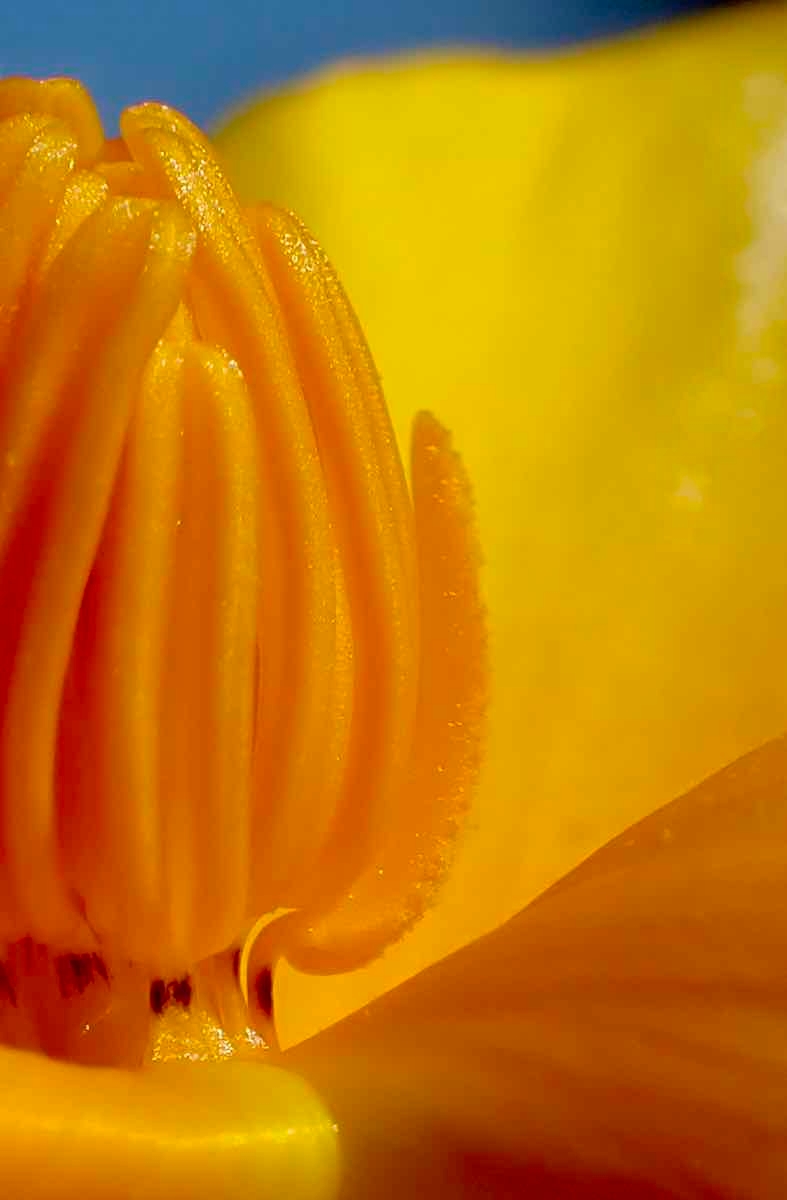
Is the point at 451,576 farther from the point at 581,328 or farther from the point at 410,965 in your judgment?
the point at 581,328

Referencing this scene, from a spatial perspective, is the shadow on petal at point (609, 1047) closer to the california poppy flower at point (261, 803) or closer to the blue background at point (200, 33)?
the california poppy flower at point (261, 803)

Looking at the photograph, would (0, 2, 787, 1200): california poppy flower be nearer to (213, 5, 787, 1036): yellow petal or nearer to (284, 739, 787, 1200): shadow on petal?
(284, 739, 787, 1200): shadow on petal

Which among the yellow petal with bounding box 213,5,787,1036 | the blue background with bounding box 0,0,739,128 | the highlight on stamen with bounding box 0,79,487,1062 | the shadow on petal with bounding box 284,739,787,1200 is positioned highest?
the blue background with bounding box 0,0,739,128

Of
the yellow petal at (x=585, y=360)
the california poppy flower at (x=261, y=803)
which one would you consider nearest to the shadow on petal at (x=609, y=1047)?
the california poppy flower at (x=261, y=803)

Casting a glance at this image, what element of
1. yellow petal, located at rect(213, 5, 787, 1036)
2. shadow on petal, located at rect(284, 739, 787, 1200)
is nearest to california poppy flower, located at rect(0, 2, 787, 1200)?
shadow on petal, located at rect(284, 739, 787, 1200)

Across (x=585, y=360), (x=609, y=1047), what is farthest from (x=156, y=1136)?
(x=585, y=360)

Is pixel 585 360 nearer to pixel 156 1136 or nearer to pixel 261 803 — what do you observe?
pixel 261 803
